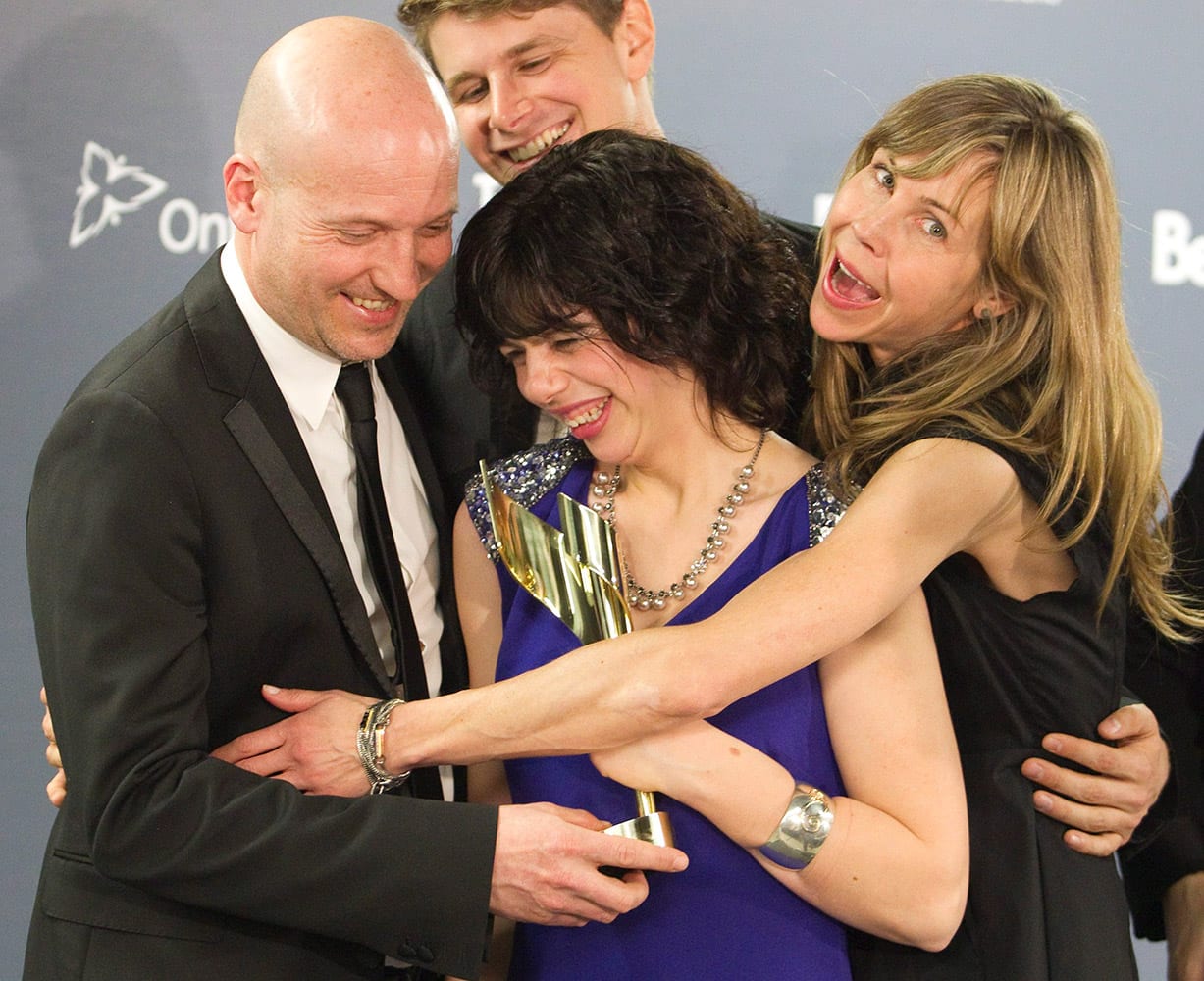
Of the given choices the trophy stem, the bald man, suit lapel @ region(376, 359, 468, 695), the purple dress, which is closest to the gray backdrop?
suit lapel @ region(376, 359, 468, 695)

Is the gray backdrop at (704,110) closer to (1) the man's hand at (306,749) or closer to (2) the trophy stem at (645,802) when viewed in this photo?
(1) the man's hand at (306,749)

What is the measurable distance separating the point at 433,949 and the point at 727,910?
0.38 m

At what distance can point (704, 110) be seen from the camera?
125 inches

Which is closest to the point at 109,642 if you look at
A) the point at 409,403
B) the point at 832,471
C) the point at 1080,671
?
the point at 409,403

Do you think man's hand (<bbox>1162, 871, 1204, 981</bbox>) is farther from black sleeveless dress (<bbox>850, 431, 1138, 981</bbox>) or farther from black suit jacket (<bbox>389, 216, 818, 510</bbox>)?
black suit jacket (<bbox>389, 216, 818, 510</bbox>)

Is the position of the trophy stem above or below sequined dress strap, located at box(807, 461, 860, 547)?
below

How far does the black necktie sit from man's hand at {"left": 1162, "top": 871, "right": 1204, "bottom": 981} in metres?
1.24

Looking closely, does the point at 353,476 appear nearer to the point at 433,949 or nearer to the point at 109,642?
the point at 109,642

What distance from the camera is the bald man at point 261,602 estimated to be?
5.72 ft

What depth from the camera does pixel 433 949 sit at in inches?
70.7

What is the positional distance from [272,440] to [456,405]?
23.7 inches

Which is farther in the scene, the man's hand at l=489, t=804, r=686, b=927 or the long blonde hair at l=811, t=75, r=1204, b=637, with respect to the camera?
the long blonde hair at l=811, t=75, r=1204, b=637

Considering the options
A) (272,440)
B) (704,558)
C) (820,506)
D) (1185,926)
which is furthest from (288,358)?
(1185,926)

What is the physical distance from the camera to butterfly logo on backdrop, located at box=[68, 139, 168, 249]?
319 cm
